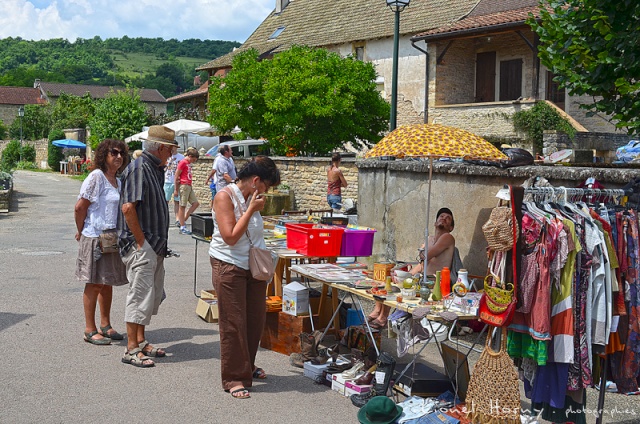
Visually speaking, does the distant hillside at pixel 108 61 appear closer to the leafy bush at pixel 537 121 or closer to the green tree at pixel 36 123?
the green tree at pixel 36 123

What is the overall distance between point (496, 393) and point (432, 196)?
13.5 feet

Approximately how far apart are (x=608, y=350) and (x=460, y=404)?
3.78ft

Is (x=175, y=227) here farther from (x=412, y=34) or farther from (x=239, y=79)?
(x=412, y=34)

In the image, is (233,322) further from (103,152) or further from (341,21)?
(341,21)

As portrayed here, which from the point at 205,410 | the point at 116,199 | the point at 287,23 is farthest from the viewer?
the point at 287,23

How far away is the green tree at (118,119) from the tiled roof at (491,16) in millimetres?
15211

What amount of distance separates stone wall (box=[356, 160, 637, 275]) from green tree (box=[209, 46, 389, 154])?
10.7m

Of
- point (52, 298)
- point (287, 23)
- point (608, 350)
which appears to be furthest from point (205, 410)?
point (287, 23)

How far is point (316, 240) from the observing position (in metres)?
7.69

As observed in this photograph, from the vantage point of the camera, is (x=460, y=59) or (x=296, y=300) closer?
(x=296, y=300)

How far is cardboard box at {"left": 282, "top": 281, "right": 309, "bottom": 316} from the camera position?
7161 mm

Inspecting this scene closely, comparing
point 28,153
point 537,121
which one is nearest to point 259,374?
point 537,121

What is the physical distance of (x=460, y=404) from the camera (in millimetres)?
5578

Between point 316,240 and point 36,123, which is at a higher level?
point 36,123
